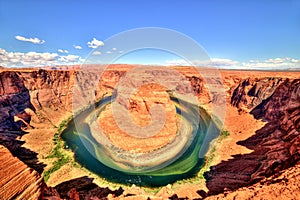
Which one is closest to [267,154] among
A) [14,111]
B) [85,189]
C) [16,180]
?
[85,189]

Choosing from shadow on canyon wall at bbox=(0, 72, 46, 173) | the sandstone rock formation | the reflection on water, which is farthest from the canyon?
the reflection on water

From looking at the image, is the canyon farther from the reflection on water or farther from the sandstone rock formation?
the reflection on water

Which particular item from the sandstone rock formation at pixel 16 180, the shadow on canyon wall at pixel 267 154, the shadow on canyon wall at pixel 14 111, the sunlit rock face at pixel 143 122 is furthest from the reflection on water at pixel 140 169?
the sandstone rock formation at pixel 16 180

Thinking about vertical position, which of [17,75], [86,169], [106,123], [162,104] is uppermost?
[17,75]

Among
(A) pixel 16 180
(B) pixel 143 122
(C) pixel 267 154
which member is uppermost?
(A) pixel 16 180

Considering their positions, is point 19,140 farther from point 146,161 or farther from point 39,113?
Answer: point 146,161

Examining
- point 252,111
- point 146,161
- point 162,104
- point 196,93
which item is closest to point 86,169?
point 146,161

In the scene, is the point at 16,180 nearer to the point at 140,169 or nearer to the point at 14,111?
the point at 140,169
